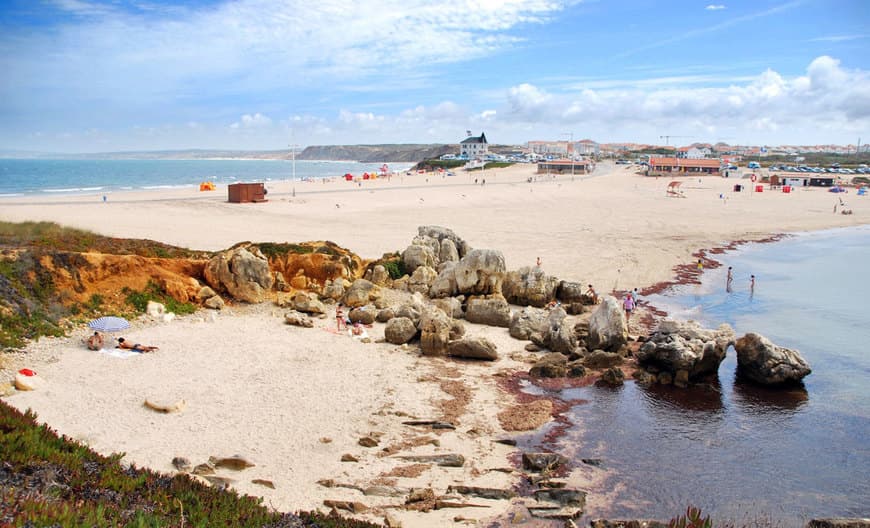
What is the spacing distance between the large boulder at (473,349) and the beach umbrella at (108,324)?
28.0 feet

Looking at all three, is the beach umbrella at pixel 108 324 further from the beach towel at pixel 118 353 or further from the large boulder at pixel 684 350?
the large boulder at pixel 684 350

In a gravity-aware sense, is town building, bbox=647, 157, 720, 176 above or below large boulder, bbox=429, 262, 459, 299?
above

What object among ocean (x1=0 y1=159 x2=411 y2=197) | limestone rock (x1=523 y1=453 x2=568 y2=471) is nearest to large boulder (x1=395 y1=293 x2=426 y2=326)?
limestone rock (x1=523 y1=453 x2=568 y2=471)

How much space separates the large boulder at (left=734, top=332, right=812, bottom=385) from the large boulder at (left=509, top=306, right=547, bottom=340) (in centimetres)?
561

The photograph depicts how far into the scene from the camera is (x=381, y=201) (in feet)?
186

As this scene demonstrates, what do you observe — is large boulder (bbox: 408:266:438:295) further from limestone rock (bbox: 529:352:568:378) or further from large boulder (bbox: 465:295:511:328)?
limestone rock (bbox: 529:352:568:378)

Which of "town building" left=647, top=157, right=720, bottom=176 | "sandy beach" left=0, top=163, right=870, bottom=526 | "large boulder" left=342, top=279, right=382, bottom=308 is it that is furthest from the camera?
"town building" left=647, top=157, right=720, bottom=176

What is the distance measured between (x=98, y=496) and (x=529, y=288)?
58.8 feet

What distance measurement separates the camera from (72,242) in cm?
2000

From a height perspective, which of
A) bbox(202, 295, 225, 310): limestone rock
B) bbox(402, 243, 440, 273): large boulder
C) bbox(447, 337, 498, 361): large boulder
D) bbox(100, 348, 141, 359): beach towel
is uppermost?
bbox(402, 243, 440, 273): large boulder

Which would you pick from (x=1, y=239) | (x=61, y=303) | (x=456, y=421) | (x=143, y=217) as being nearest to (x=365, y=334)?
(x=456, y=421)

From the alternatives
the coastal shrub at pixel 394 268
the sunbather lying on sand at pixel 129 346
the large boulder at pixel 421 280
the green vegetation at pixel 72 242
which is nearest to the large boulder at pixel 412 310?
the large boulder at pixel 421 280

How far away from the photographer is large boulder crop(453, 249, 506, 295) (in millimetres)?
22703

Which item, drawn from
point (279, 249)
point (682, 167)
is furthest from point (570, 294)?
point (682, 167)
